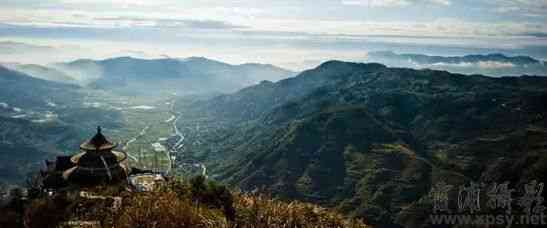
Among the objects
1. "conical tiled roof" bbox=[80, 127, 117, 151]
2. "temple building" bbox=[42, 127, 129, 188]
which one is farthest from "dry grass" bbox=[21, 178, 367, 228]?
"conical tiled roof" bbox=[80, 127, 117, 151]

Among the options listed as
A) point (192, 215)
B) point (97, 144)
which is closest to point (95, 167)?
point (97, 144)

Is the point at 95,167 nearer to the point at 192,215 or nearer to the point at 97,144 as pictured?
the point at 97,144

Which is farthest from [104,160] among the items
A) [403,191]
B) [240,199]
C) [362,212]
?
[403,191]

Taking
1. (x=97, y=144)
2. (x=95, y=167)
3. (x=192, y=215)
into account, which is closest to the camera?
(x=192, y=215)

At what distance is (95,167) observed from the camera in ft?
138

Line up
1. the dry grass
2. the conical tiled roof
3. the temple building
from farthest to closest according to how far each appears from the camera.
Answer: the conical tiled roof < the temple building < the dry grass

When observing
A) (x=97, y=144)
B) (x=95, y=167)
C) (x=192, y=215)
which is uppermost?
(x=192, y=215)

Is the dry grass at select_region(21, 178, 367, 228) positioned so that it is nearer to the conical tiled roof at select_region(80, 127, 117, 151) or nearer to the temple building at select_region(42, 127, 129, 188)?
the temple building at select_region(42, 127, 129, 188)

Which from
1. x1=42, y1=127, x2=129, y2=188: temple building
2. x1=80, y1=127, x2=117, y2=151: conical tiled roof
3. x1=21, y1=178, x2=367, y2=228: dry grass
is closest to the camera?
x1=21, y1=178, x2=367, y2=228: dry grass

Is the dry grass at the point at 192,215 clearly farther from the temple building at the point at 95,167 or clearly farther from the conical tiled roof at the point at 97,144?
the conical tiled roof at the point at 97,144

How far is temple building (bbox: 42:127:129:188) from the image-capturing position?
136ft

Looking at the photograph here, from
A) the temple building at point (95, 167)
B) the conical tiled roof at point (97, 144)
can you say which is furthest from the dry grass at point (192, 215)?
the conical tiled roof at point (97, 144)

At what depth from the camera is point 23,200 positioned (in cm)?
4191

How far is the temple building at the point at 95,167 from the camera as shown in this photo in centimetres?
4150
